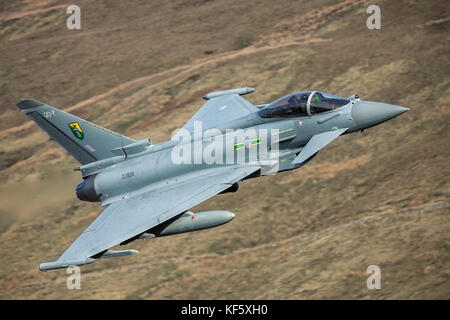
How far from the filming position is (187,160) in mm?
23578

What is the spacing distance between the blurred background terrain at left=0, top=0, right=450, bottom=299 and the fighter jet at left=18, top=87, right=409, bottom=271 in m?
7.19

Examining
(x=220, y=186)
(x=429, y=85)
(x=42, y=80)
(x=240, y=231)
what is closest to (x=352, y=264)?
(x=240, y=231)

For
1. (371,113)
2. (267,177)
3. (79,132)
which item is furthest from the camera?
(267,177)

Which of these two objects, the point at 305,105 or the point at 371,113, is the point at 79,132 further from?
→ the point at 371,113

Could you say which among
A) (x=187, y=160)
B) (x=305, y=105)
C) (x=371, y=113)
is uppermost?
(x=305, y=105)

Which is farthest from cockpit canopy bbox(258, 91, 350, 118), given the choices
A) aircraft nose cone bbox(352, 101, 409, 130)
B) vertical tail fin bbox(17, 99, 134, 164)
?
vertical tail fin bbox(17, 99, 134, 164)

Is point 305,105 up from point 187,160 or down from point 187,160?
up

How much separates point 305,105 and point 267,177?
12.5 metres

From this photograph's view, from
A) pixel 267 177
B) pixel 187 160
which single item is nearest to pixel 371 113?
pixel 187 160

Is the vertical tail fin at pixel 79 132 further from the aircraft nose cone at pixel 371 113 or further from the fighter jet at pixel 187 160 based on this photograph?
the aircraft nose cone at pixel 371 113

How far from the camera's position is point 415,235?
2773 centimetres

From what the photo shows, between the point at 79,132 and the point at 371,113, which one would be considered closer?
the point at 371,113

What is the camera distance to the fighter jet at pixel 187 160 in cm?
2223

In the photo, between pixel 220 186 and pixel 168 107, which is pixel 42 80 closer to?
pixel 168 107
